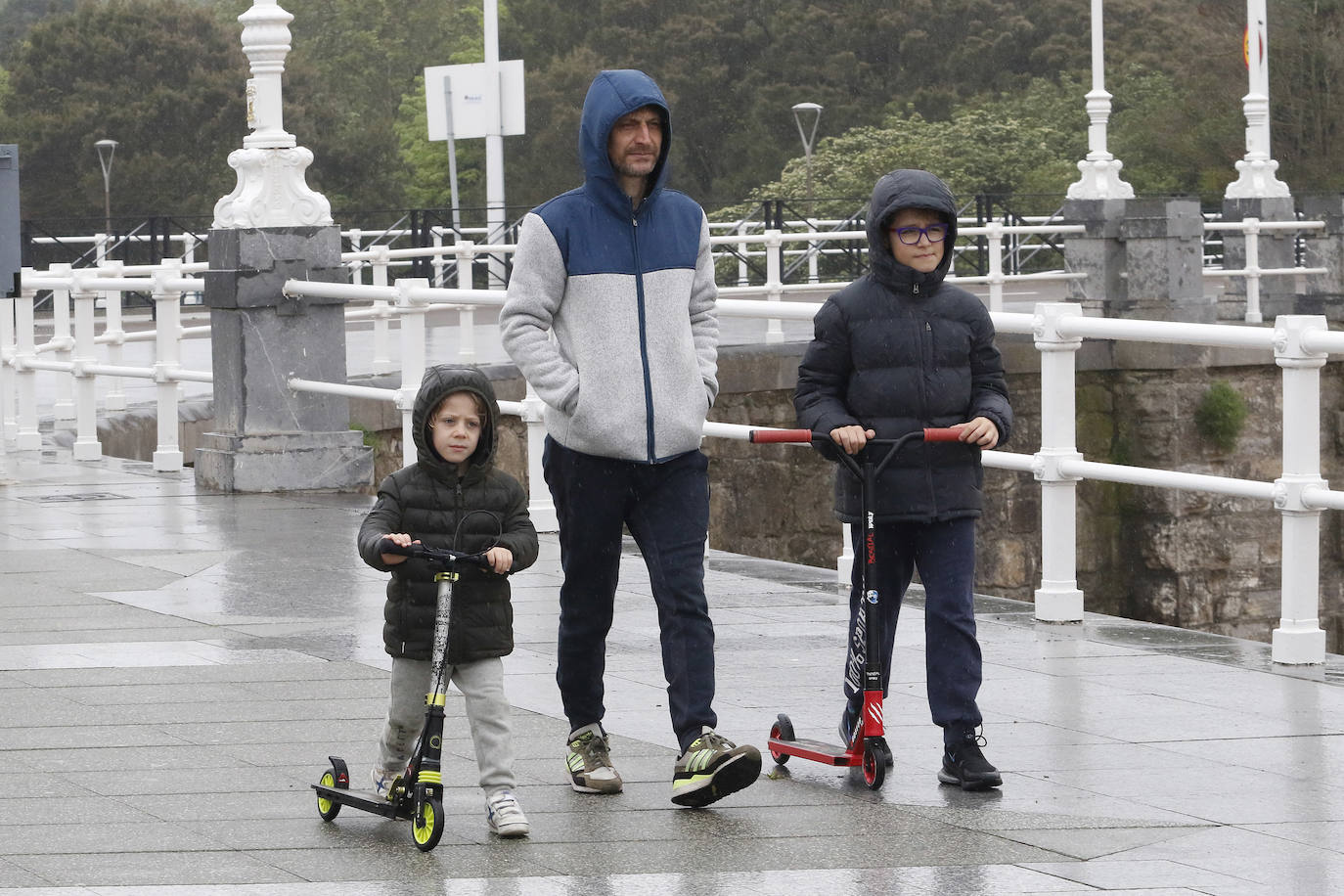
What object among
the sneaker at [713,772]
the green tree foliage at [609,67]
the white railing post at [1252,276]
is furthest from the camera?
the green tree foliage at [609,67]

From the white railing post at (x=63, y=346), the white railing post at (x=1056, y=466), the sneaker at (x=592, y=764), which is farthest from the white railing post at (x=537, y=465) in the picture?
the white railing post at (x=63, y=346)

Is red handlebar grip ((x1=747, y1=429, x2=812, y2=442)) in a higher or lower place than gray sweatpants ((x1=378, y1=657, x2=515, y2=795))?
higher

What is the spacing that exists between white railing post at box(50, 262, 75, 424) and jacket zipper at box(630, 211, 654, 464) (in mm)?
11930

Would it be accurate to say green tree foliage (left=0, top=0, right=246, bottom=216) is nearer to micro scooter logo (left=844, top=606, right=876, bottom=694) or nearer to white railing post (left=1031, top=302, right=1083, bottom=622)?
white railing post (left=1031, top=302, right=1083, bottom=622)

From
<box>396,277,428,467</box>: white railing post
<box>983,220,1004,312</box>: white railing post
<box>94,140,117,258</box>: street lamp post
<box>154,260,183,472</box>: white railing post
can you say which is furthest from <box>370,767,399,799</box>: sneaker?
<box>94,140,117,258</box>: street lamp post

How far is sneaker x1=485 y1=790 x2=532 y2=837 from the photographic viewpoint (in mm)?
4762

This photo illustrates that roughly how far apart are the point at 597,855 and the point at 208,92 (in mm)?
59547

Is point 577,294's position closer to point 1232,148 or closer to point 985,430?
point 985,430

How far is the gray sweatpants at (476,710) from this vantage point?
4.87 metres

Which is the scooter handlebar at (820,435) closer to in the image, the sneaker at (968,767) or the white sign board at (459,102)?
the sneaker at (968,767)

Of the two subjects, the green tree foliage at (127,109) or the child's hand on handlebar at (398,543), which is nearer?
the child's hand on handlebar at (398,543)

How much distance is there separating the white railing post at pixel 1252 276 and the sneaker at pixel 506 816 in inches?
723

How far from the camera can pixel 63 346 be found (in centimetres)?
1697

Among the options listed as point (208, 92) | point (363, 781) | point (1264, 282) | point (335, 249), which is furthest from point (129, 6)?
point (363, 781)
